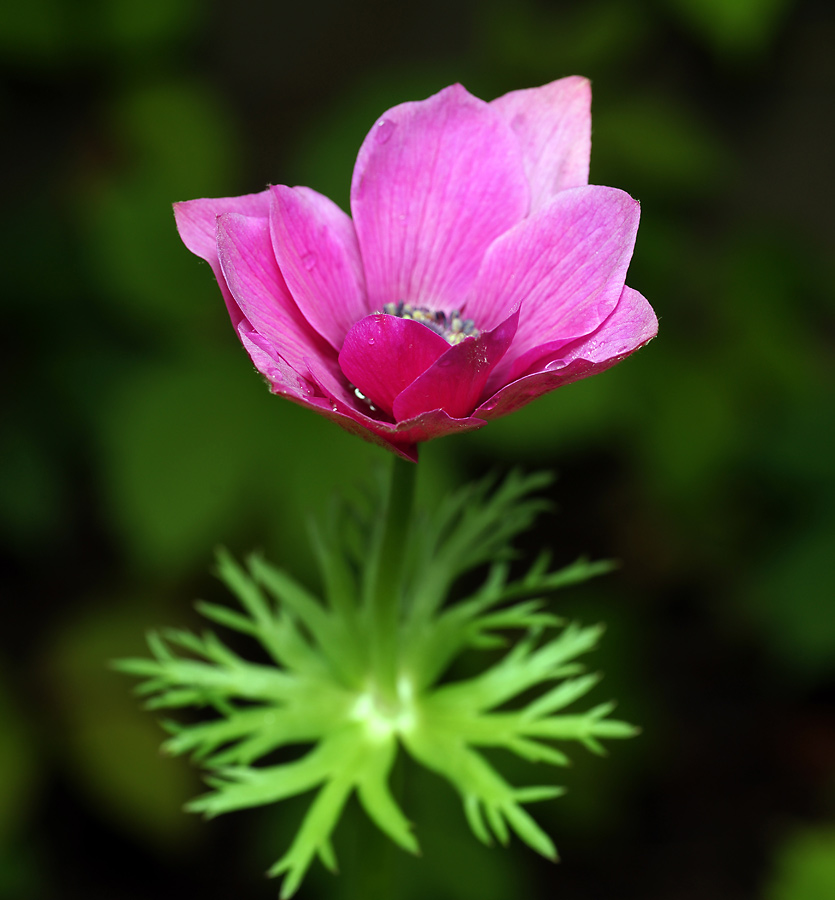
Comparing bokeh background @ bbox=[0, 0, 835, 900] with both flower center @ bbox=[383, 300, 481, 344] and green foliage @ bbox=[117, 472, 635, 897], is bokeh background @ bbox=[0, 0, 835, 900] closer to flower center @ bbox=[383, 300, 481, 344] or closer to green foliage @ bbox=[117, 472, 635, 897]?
green foliage @ bbox=[117, 472, 635, 897]

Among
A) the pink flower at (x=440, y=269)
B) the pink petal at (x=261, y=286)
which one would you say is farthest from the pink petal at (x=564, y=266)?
the pink petal at (x=261, y=286)

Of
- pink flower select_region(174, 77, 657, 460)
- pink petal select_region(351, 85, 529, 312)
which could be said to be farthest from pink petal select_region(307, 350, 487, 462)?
pink petal select_region(351, 85, 529, 312)

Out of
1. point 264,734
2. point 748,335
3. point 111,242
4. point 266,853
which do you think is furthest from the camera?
point 748,335

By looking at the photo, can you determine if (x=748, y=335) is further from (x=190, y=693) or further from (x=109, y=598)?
(x=190, y=693)

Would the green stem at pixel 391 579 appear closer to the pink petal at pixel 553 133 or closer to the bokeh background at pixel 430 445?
the pink petal at pixel 553 133

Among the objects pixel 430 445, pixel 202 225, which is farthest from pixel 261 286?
pixel 430 445

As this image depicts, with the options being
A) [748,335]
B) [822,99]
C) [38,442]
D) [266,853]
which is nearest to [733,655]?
[748,335]

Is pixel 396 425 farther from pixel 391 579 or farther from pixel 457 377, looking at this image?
pixel 391 579
